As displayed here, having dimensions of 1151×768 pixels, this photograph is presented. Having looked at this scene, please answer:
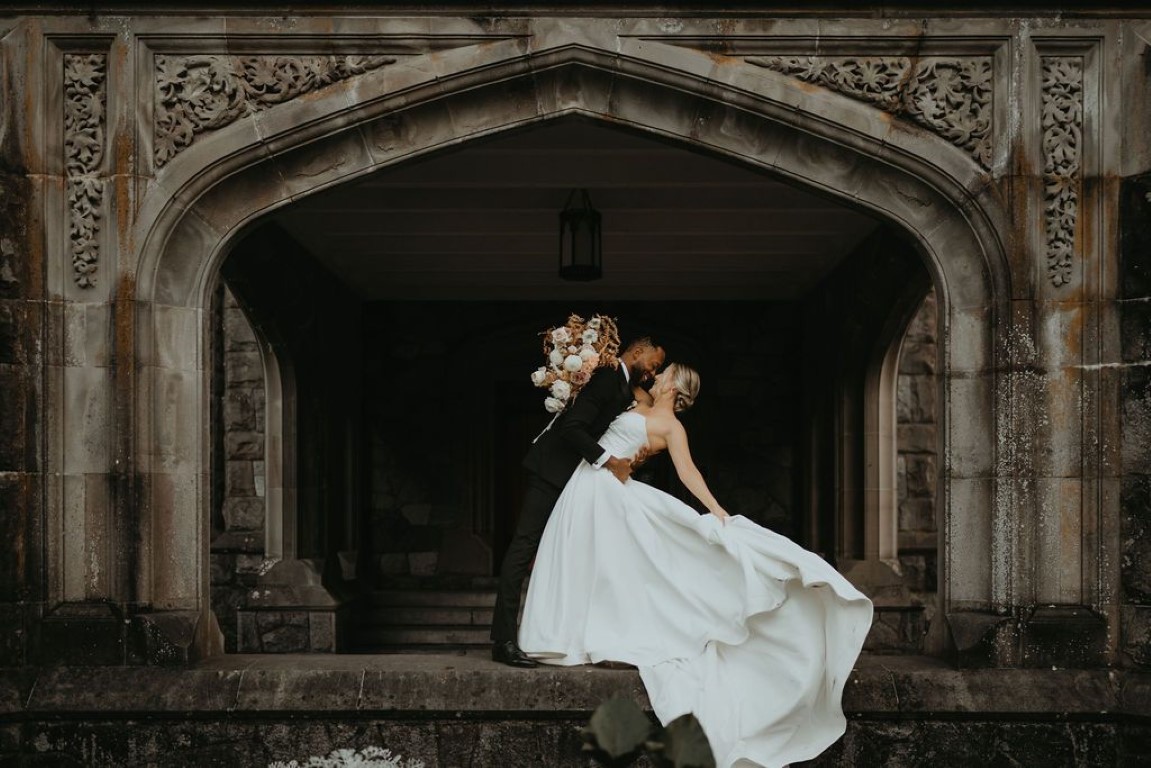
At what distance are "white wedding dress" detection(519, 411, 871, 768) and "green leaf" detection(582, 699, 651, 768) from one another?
357 cm

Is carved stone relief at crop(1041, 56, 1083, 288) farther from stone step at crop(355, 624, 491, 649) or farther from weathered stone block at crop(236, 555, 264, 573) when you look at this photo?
weathered stone block at crop(236, 555, 264, 573)

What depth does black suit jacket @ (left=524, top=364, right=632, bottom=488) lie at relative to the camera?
6605 mm

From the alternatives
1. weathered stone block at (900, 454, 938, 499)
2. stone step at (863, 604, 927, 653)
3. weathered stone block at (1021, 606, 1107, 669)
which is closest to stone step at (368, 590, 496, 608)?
stone step at (863, 604, 927, 653)

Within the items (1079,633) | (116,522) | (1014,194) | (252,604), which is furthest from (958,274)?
(252,604)

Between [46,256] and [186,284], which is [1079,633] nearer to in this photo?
[186,284]

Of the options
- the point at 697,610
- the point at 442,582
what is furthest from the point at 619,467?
the point at 442,582

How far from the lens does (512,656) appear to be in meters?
6.34

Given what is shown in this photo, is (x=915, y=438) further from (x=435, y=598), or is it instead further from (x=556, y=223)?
(x=435, y=598)

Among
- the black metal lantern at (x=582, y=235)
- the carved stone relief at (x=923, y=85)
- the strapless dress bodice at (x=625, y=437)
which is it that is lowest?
the strapless dress bodice at (x=625, y=437)

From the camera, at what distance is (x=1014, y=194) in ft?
20.5

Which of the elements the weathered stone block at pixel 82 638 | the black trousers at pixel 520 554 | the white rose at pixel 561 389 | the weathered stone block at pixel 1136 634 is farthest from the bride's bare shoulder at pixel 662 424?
the weathered stone block at pixel 82 638

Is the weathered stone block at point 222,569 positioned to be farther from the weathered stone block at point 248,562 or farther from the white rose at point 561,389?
the white rose at point 561,389

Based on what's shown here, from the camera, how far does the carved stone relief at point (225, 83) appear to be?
6305 mm

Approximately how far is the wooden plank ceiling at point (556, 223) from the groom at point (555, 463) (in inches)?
47.6
